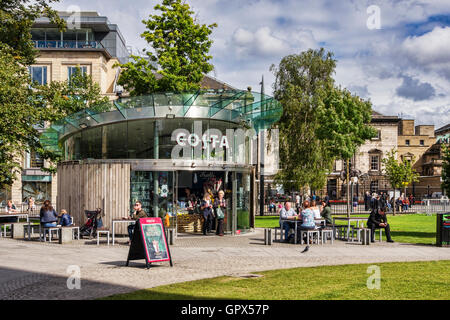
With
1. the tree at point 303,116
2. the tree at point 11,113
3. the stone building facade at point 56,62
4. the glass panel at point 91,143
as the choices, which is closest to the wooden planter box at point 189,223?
the glass panel at point 91,143

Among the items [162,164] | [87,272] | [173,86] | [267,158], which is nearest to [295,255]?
[87,272]

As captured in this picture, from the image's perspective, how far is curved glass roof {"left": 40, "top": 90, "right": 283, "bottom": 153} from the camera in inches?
802

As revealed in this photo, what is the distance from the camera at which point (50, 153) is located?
2905cm

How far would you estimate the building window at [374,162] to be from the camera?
77.2 meters

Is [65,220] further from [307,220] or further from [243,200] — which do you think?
[307,220]

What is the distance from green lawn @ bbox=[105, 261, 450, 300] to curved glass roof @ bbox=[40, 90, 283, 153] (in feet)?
32.6

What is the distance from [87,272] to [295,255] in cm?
591

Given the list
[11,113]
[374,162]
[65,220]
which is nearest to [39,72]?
[11,113]

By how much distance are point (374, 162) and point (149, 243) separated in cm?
6922

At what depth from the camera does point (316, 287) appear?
9.86 meters

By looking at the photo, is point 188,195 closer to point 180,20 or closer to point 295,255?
point 295,255

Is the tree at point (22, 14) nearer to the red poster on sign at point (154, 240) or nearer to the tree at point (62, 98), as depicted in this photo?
the tree at point (62, 98)

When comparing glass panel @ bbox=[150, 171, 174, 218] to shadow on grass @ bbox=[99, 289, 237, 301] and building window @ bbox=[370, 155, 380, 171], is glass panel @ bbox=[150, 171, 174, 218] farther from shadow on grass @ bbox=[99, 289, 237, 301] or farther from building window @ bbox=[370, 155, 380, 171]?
building window @ bbox=[370, 155, 380, 171]

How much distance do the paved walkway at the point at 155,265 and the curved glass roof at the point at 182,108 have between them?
15.8ft
